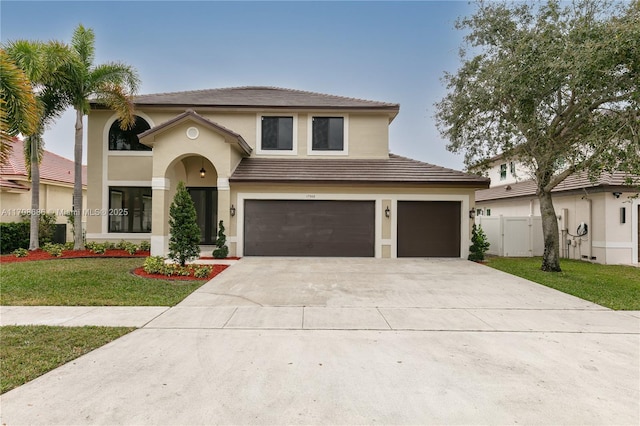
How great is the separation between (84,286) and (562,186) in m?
19.0

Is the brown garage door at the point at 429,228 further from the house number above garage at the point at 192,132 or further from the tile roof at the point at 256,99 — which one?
the house number above garage at the point at 192,132

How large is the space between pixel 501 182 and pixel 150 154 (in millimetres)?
21591

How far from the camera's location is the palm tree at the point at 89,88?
12.7 m

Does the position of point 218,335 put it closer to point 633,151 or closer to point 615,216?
point 633,151

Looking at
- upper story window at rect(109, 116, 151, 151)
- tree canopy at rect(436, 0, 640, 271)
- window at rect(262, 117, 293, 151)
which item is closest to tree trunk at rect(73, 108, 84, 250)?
upper story window at rect(109, 116, 151, 151)

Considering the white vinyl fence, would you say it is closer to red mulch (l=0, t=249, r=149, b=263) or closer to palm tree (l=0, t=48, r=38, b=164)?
red mulch (l=0, t=249, r=149, b=263)

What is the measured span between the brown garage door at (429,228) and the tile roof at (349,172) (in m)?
1.07

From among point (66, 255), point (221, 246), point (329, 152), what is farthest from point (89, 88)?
point (329, 152)

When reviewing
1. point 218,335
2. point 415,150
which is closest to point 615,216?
point 415,150

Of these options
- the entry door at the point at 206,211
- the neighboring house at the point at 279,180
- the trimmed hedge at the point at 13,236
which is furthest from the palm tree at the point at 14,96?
the trimmed hedge at the point at 13,236

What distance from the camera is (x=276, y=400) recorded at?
3.17m

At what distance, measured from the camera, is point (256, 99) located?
15703 millimetres

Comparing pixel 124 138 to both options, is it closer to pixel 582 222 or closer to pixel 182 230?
pixel 182 230

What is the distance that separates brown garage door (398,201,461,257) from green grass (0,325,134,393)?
10796 mm
